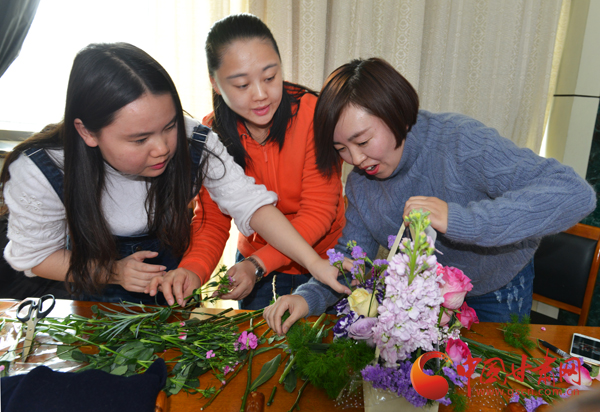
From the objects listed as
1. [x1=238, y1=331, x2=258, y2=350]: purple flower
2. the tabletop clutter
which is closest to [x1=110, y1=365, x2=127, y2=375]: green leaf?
the tabletop clutter

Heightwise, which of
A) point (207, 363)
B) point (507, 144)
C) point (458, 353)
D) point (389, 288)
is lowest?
point (207, 363)

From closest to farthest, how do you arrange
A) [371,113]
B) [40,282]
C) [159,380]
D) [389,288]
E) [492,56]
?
[389,288] < [159,380] < [371,113] < [40,282] < [492,56]

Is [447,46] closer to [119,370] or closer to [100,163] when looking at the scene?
[100,163]

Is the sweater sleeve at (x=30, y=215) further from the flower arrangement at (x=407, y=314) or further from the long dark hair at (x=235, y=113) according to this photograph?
the flower arrangement at (x=407, y=314)

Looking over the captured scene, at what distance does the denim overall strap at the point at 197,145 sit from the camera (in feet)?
4.39

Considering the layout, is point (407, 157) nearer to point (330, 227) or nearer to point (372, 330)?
point (330, 227)

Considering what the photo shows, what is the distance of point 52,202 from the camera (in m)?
1.22

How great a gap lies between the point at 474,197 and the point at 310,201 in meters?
0.56

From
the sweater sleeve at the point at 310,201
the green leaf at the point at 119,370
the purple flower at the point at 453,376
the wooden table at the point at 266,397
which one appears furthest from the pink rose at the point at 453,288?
the sweater sleeve at the point at 310,201

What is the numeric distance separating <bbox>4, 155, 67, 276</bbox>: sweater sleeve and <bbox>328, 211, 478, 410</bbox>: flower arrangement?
950 mm

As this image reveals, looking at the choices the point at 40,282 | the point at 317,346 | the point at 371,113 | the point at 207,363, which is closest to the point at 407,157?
the point at 371,113

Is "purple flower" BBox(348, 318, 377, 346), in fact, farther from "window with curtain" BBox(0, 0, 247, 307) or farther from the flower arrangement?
"window with curtain" BBox(0, 0, 247, 307)

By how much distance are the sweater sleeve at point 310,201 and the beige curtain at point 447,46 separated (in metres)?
1.13

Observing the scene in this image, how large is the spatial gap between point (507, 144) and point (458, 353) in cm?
71
